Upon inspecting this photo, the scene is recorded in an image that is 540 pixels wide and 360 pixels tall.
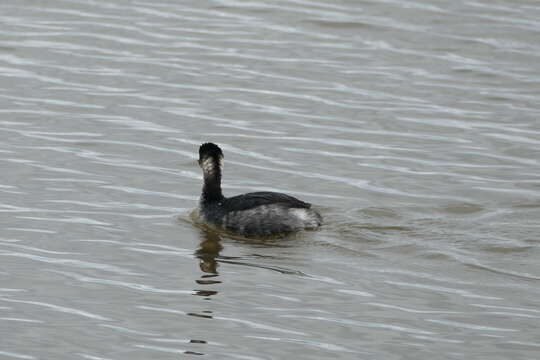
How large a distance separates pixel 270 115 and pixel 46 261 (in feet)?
20.1

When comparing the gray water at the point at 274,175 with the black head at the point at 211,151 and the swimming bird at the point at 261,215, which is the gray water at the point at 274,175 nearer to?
the swimming bird at the point at 261,215

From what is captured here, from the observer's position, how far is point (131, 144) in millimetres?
15320

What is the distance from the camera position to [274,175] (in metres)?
14.5

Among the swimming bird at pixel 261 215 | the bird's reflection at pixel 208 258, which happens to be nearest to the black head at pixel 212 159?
the swimming bird at pixel 261 215

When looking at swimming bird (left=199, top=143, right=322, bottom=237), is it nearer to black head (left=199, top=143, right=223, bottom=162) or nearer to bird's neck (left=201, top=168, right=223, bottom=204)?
bird's neck (left=201, top=168, right=223, bottom=204)

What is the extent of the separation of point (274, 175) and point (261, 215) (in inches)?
80.4

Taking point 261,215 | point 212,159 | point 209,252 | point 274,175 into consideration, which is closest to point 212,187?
point 212,159

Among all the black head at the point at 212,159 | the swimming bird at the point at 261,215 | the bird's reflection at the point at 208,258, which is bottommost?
the bird's reflection at the point at 208,258

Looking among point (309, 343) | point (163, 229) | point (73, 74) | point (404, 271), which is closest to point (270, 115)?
point (73, 74)

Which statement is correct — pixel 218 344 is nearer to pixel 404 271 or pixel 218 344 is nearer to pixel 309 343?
pixel 309 343

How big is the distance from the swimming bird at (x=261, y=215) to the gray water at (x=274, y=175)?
22 cm

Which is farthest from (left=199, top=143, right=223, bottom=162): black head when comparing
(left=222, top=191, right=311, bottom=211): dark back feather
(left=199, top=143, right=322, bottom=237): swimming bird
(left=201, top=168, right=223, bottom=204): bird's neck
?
(left=222, top=191, right=311, bottom=211): dark back feather

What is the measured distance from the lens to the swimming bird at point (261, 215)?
40.8ft

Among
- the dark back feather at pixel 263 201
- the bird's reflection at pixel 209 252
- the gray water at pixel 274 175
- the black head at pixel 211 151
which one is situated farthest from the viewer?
the black head at pixel 211 151
